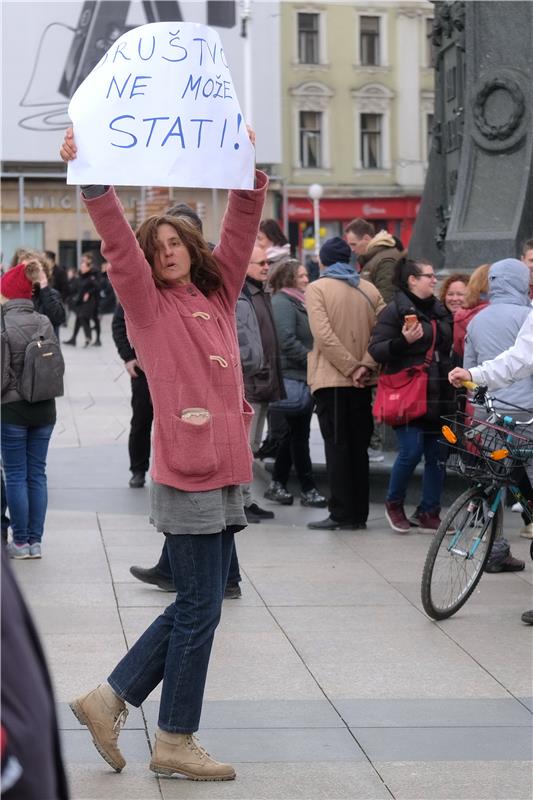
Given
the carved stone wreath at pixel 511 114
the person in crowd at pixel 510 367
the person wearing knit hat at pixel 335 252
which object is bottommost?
the person in crowd at pixel 510 367

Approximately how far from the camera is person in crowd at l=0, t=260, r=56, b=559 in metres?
7.93

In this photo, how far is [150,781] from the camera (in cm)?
464

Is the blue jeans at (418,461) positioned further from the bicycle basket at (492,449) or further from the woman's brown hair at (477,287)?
the bicycle basket at (492,449)

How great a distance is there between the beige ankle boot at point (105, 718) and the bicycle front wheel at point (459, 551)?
2.35 meters

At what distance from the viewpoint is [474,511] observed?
7012 millimetres

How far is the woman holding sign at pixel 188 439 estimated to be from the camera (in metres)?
4.48

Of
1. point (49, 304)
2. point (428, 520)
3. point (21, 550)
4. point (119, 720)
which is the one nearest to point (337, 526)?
point (428, 520)

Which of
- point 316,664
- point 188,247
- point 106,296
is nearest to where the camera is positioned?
point 188,247

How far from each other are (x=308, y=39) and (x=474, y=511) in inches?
1919

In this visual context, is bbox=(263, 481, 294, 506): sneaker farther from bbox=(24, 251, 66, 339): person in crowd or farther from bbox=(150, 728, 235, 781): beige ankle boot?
bbox=(150, 728, 235, 781): beige ankle boot

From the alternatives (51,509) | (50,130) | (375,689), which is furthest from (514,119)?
(50,130)

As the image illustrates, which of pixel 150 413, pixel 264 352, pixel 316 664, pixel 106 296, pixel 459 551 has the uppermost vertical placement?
pixel 106 296

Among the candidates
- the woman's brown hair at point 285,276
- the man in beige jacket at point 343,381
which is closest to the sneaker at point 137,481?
the woman's brown hair at point 285,276

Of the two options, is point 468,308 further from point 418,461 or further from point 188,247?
point 188,247
